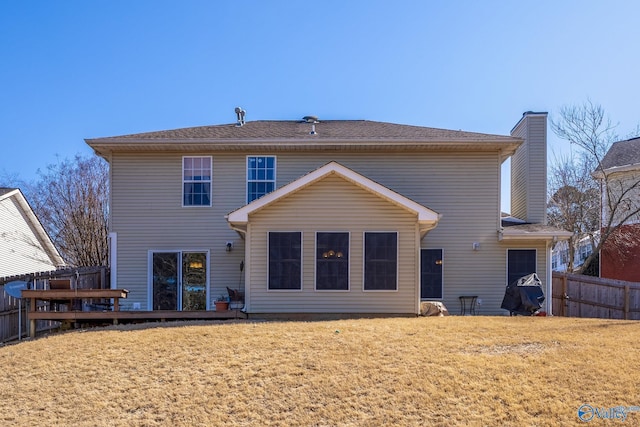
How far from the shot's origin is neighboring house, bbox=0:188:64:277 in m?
18.3

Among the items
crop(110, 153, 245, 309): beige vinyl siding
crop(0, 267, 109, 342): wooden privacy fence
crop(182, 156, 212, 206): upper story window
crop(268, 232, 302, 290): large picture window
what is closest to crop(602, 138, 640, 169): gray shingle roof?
crop(268, 232, 302, 290): large picture window

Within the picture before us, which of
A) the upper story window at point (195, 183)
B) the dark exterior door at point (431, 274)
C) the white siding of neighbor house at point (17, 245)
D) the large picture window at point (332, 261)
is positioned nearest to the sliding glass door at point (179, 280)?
the upper story window at point (195, 183)

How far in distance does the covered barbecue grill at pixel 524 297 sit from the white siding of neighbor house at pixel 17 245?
19.1 m

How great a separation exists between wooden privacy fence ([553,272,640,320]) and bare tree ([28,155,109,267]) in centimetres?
1897

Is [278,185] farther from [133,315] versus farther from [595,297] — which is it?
[595,297]

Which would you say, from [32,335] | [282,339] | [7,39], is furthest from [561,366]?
A: [7,39]

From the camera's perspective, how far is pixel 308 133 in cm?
1361

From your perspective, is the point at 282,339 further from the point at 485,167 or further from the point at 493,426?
the point at 485,167

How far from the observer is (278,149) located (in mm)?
12758

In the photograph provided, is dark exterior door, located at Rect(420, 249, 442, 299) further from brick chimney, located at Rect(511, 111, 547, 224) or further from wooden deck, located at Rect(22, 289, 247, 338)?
wooden deck, located at Rect(22, 289, 247, 338)

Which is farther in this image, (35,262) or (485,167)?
(35,262)

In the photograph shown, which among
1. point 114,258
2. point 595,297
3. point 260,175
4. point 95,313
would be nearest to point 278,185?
point 260,175

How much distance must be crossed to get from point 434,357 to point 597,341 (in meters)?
3.38

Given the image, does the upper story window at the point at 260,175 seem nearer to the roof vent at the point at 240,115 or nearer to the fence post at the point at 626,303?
the roof vent at the point at 240,115
